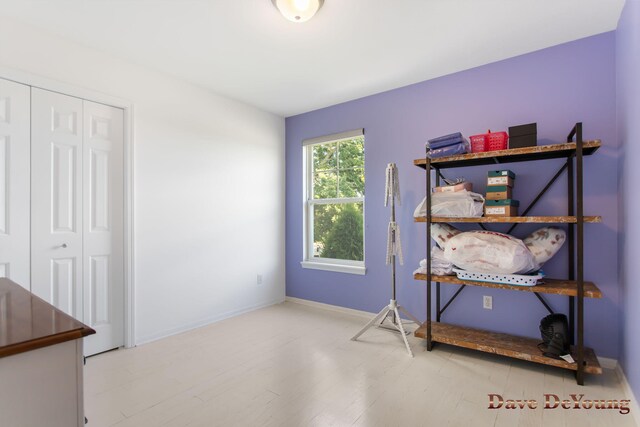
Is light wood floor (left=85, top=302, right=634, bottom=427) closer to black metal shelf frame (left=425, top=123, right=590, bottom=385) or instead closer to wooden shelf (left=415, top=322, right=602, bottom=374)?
wooden shelf (left=415, top=322, right=602, bottom=374)

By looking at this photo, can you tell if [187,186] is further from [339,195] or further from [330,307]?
[330,307]

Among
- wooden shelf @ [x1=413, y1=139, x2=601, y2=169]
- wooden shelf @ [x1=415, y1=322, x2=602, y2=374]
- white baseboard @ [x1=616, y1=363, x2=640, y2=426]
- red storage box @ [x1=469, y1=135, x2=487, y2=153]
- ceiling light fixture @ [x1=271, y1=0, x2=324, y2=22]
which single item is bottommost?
white baseboard @ [x1=616, y1=363, x2=640, y2=426]

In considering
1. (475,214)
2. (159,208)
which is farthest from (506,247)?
(159,208)

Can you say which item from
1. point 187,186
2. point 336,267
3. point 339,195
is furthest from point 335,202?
point 187,186

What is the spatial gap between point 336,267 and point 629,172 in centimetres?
269

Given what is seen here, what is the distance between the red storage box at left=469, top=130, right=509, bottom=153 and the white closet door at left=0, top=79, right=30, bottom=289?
11.1ft

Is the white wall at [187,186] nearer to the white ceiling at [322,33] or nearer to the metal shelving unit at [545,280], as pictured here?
the white ceiling at [322,33]

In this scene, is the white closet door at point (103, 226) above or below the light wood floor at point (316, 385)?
above

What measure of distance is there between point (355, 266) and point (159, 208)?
7.17 feet

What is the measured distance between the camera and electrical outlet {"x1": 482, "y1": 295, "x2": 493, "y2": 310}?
2836mm

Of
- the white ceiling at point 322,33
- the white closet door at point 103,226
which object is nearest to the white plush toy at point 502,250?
the white ceiling at point 322,33

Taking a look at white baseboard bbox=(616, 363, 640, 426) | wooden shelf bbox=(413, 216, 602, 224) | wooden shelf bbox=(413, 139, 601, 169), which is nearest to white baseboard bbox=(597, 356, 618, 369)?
white baseboard bbox=(616, 363, 640, 426)

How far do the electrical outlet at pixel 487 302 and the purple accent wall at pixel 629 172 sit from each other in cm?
85

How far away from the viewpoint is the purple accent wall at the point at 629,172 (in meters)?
1.86
